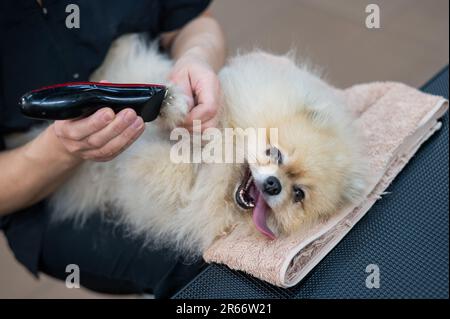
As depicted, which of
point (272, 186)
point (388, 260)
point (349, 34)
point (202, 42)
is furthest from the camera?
point (349, 34)

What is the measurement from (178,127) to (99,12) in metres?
0.40

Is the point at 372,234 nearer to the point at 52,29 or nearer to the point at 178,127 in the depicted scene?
the point at 178,127

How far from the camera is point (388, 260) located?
1098 mm

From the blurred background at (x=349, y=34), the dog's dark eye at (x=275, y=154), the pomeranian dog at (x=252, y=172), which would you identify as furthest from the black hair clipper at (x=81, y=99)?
the blurred background at (x=349, y=34)

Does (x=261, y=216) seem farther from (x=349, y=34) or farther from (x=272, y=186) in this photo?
(x=349, y=34)

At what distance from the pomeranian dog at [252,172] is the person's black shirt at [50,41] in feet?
0.55

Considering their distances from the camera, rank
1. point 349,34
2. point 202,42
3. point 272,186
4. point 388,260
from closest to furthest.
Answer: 1. point 388,260
2. point 272,186
3. point 202,42
4. point 349,34

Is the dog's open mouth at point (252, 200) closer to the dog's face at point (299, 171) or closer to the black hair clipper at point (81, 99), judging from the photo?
the dog's face at point (299, 171)

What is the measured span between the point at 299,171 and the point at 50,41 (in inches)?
28.0

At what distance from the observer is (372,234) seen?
3.79ft

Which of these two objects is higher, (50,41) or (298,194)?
(50,41)

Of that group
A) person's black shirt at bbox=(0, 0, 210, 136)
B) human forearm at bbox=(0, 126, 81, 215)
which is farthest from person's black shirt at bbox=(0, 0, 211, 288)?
human forearm at bbox=(0, 126, 81, 215)

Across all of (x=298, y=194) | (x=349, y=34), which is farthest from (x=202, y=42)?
(x=349, y=34)

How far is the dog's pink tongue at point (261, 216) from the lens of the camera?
1154 millimetres
